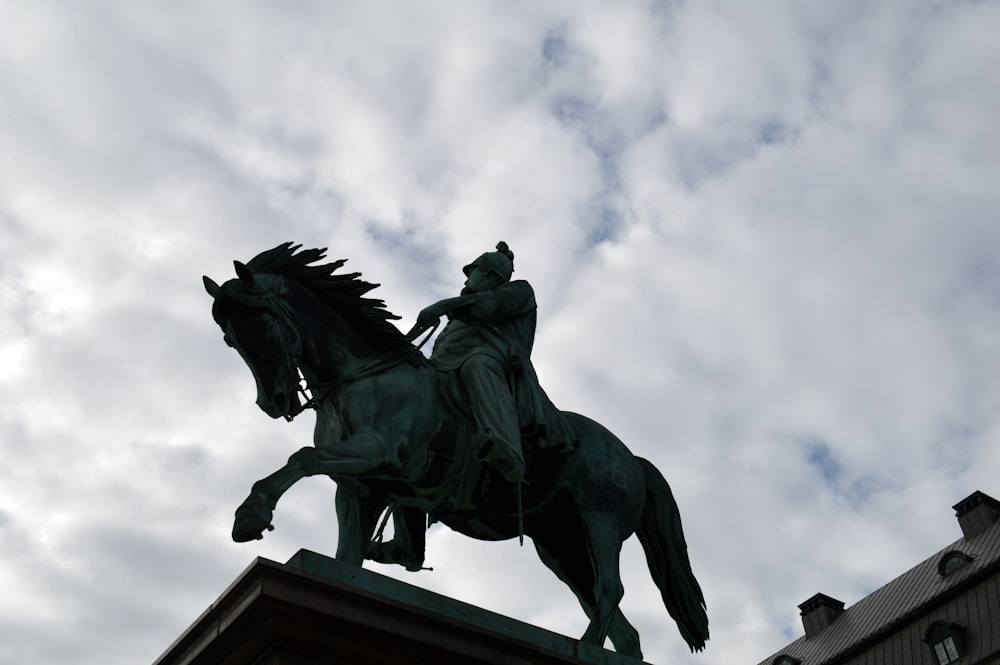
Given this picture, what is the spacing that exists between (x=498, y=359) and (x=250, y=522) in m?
3.23

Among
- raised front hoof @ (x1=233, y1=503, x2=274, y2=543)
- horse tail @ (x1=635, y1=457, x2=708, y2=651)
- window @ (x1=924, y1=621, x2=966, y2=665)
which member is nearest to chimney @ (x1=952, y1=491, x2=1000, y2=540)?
window @ (x1=924, y1=621, x2=966, y2=665)

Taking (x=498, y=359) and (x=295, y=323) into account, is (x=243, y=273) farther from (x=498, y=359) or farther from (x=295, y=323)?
(x=498, y=359)

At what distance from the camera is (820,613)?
59.9 meters

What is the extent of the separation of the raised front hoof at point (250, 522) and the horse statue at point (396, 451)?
0.06m

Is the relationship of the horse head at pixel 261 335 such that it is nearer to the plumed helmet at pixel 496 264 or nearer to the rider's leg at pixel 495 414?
the rider's leg at pixel 495 414

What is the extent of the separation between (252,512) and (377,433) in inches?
58.9

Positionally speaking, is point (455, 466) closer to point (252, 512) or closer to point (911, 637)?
point (252, 512)

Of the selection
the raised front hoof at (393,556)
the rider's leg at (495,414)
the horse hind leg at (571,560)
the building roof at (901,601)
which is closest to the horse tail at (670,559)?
the horse hind leg at (571,560)

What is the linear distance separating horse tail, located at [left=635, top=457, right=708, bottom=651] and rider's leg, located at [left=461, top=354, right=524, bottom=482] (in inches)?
89.0

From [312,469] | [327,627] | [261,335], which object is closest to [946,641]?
[261,335]

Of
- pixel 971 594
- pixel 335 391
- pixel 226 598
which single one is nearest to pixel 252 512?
pixel 226 598

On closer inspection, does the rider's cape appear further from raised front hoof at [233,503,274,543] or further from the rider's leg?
raised front hoof at [233,503,274,543]

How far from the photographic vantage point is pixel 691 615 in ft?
43.1

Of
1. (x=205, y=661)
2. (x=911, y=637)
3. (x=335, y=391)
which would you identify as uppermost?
(x=911, y=637)
